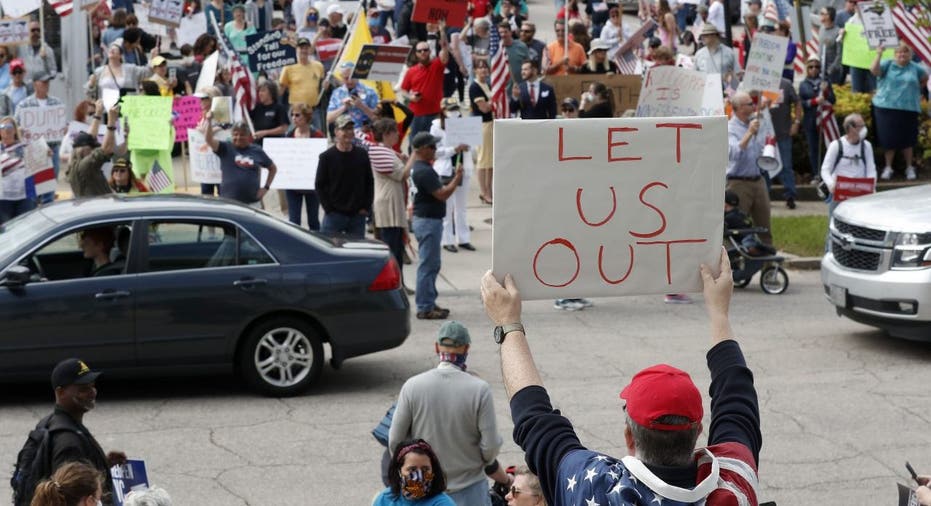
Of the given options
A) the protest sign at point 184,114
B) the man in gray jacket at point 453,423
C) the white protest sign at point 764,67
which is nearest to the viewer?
the man in gray jacket at point 453,423

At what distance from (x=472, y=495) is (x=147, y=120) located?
11527mm

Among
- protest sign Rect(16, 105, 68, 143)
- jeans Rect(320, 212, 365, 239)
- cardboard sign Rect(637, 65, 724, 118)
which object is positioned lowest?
jeans Rect(320, 212, 365, 239)

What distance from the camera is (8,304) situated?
10.8 m

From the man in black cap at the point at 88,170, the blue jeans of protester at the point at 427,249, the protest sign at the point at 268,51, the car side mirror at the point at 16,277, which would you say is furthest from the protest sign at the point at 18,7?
the car side mirror at the point at 16,277

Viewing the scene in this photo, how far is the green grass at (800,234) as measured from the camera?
1827cm

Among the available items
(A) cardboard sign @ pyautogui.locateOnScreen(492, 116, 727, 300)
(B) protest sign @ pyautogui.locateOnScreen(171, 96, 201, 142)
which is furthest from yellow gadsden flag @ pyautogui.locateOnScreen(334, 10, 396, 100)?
(A) cardboard sign @ pyautogui.locateOnScreen(492, 116, 727, 300)

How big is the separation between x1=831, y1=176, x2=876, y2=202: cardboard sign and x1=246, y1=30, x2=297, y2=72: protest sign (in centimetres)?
824

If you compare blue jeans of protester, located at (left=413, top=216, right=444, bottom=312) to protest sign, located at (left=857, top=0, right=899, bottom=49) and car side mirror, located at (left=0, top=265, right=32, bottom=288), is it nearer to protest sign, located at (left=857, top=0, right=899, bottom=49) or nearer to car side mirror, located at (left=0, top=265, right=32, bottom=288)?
car side mirror, located at (left=0, top=265, right=32, bottom=288)

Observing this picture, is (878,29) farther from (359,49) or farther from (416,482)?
(416,482)

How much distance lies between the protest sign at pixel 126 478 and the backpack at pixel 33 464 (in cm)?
28

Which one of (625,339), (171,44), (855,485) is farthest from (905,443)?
(171,44)

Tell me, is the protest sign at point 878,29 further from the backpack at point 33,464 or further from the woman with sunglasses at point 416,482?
the backpack at point 33,464

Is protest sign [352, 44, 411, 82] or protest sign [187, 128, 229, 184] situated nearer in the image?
protest sign [187, 128, 229, 184]

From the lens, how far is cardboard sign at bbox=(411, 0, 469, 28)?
71.0 ft
